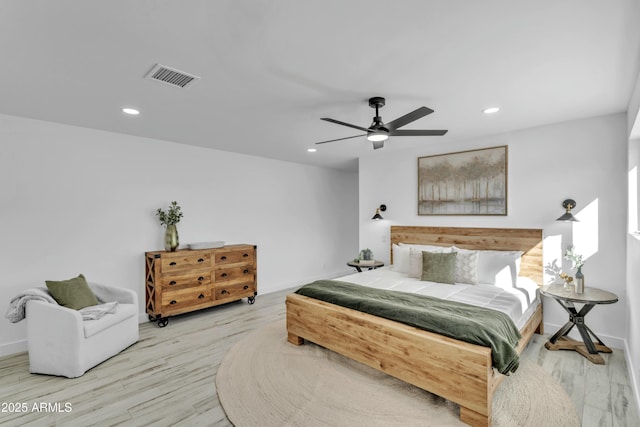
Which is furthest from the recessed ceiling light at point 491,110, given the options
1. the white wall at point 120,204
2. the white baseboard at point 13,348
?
the white baseboard at point 13,348

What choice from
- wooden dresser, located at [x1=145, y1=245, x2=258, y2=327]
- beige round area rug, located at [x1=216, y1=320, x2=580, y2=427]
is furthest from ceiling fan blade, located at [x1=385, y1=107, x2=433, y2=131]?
wooden dresser, located at [x1=145, y1=245, x2=258, y2=327]

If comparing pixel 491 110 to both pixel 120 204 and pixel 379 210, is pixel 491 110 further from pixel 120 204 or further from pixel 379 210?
pixel 120 204

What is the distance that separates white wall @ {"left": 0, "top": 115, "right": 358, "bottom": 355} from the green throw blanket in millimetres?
2506

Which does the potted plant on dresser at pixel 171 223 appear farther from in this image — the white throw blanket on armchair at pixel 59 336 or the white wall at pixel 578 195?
the white wall at pixel 578 195

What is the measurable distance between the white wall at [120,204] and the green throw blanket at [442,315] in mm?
2506

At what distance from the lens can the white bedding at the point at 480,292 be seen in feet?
9.34

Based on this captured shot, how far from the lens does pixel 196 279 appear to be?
4242 mm

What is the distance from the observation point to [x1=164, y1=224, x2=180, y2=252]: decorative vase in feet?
13.7

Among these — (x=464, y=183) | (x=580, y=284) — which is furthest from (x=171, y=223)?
(x=580, y=284)

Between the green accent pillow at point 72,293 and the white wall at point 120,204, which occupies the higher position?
the white wall at point 120,204

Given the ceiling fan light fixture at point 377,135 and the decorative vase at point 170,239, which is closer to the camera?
the ceiling fan light fixture at point 377,135

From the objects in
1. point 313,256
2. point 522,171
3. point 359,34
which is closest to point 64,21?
point 359,34

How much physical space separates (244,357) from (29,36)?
295cm

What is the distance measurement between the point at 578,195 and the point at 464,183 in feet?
4.12
